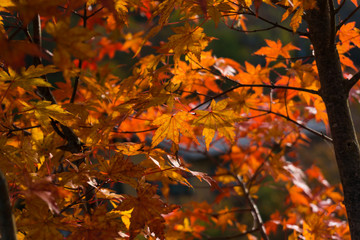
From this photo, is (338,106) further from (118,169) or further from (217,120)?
(118,169)

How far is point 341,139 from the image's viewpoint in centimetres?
84

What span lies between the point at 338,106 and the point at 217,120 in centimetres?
30

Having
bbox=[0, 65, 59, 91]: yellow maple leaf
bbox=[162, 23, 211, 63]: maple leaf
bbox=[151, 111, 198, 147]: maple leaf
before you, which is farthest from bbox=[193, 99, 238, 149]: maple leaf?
→ bbox=[0, 65, 59, 91]: yellow maple leaf

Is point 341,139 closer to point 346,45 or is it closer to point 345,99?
point 345,99

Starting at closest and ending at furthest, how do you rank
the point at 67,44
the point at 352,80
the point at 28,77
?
the point at 67,44 < the point at 28,77 < the point at 352,80

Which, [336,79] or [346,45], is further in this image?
[346,45]

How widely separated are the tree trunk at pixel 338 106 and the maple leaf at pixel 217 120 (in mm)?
257

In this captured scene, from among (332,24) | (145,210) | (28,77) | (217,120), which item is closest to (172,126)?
(217,120)

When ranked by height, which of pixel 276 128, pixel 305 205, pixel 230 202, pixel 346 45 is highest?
pixel 346 45

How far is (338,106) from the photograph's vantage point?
2.76 ft

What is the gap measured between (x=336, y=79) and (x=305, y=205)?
1.15 metres

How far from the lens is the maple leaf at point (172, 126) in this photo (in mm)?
818

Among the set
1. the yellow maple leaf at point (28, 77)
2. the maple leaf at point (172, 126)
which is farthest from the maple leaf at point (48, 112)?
the maple leaf at point (172, 126)

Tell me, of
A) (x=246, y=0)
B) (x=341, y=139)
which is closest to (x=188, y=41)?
(x=246, y=0)
